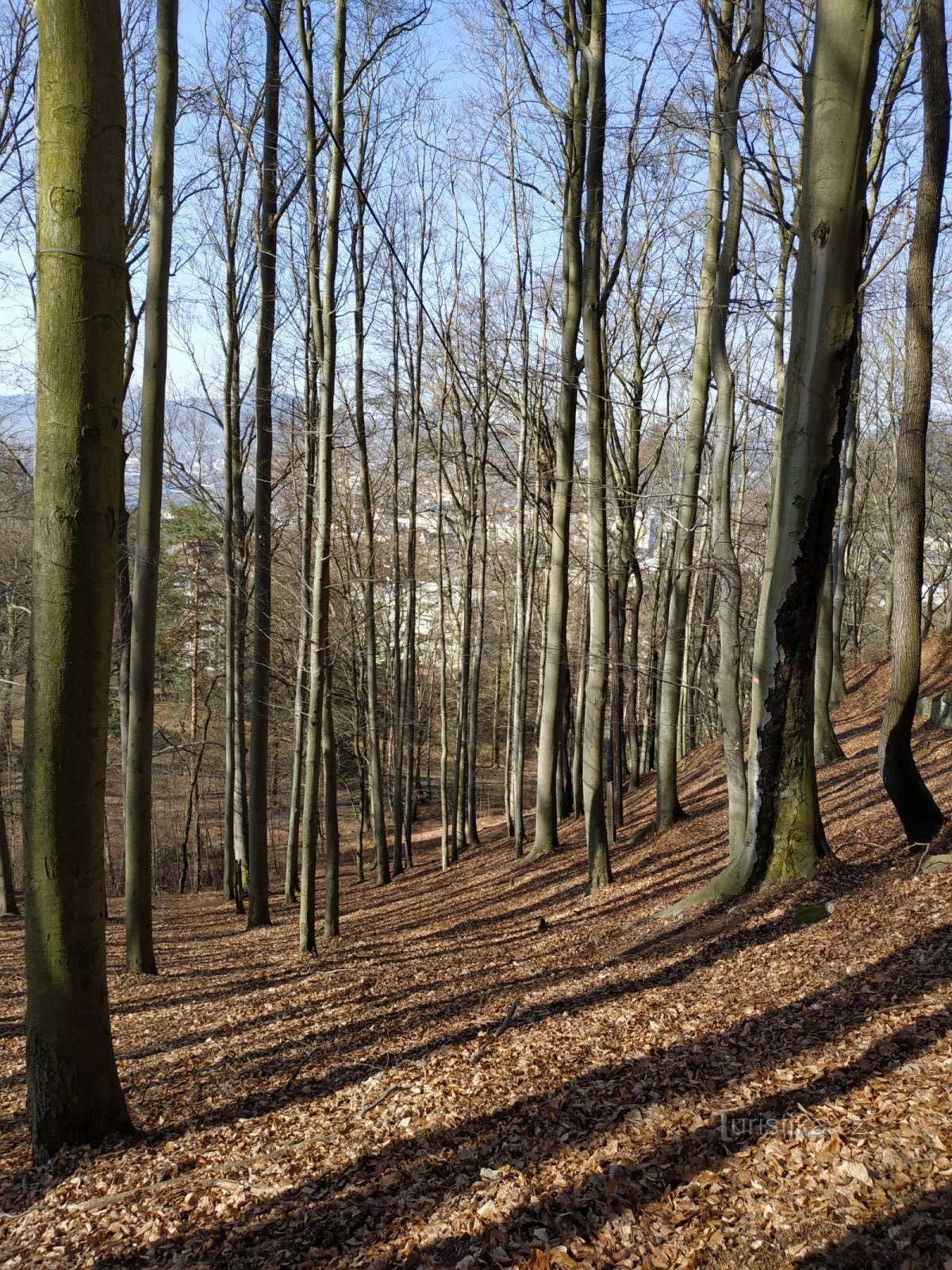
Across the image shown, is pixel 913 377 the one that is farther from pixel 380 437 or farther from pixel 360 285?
pixel 380 437

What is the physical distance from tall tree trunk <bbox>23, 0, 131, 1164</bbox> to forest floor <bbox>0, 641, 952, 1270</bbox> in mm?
800

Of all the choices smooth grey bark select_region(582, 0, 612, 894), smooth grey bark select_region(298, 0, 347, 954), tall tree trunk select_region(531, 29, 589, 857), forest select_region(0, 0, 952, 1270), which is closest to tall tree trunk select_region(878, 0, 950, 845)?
forest select_region(0, 0, 952, 1270)

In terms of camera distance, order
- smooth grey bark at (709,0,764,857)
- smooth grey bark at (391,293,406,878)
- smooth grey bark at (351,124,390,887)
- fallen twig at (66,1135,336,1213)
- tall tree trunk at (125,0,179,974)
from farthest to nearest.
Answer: smooth grey bark at (391,293,406,878)
smooth grey bark at (351,124,390,887)
smooth grey bark at (709,0,764,857)
tall tree trunk at (125,0,179,974)
fallen twig at (66,1135,336,1213)

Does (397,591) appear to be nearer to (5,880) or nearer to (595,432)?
(595,432)

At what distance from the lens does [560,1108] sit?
3926 mm

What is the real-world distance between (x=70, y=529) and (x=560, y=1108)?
3507 mm

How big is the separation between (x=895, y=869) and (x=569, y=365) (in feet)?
23.2

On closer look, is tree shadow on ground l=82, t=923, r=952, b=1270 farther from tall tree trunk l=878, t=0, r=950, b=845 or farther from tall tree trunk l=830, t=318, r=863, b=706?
tall tree trunk l=830, t=318, r=863, b=706

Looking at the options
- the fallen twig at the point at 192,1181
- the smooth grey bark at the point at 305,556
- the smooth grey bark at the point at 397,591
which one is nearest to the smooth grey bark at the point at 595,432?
the smooth grey bark at the point at 305,556

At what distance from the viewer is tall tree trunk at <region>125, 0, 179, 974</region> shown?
25.5ft

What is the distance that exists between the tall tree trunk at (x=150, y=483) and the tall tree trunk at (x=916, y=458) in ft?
21.5

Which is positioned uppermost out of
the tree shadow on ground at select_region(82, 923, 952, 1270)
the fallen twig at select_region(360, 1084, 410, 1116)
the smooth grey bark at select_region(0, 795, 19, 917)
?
the tree shadow on ground at select_region(82, 923, 952, 1270)

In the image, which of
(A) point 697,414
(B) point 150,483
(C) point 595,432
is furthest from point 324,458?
(A) point 697,414

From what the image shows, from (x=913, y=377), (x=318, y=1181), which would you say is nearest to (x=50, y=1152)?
(x=318, y=1181)
